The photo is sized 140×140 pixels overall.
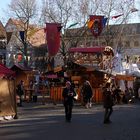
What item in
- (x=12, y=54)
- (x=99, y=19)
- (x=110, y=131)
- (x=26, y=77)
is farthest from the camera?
(x=12, y=54)

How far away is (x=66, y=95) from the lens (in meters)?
18.9

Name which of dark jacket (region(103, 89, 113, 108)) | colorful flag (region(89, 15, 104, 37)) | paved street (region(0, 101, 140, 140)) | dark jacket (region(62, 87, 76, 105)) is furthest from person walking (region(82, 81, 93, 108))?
colorful flag (region(89, 15, 104, 37))

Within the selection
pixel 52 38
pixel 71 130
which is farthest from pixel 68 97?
pixel 52 38

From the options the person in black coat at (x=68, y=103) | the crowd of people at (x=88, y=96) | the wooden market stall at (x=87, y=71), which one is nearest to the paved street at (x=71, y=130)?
the person in black coat at (x=68, y=103)

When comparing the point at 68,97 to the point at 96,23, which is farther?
→ the point at 96,23

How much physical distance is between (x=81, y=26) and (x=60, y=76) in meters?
24.5

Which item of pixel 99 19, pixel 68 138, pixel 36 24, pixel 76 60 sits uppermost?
pixel 36 24

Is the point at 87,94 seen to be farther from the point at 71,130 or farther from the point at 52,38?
the point at 71,130

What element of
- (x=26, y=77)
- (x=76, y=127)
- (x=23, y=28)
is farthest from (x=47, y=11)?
(x=76, y=127)

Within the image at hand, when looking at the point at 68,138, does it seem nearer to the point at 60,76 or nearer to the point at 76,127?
the point at 76,127

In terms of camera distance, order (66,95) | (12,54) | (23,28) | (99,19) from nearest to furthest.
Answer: (66,95), (99,19), (23,28), (12,54)

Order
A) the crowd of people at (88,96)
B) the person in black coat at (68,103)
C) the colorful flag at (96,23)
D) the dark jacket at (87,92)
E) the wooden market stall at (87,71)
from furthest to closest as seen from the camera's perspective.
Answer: the colorful flag at (96,23) → the wooden market stall at (87,71) → the dark jacket at (87,92) → the person in black coat at (68,103) → the crowd of people at (88,96)

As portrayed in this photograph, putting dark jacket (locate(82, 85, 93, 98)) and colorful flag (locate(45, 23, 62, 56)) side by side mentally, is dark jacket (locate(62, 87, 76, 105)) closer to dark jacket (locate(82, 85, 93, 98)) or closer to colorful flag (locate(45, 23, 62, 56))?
dark jacket (locate(82, 85, 93, 98))

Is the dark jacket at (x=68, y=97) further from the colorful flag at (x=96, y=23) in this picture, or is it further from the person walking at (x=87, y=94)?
the colorful flag at (x=96, y=23)
